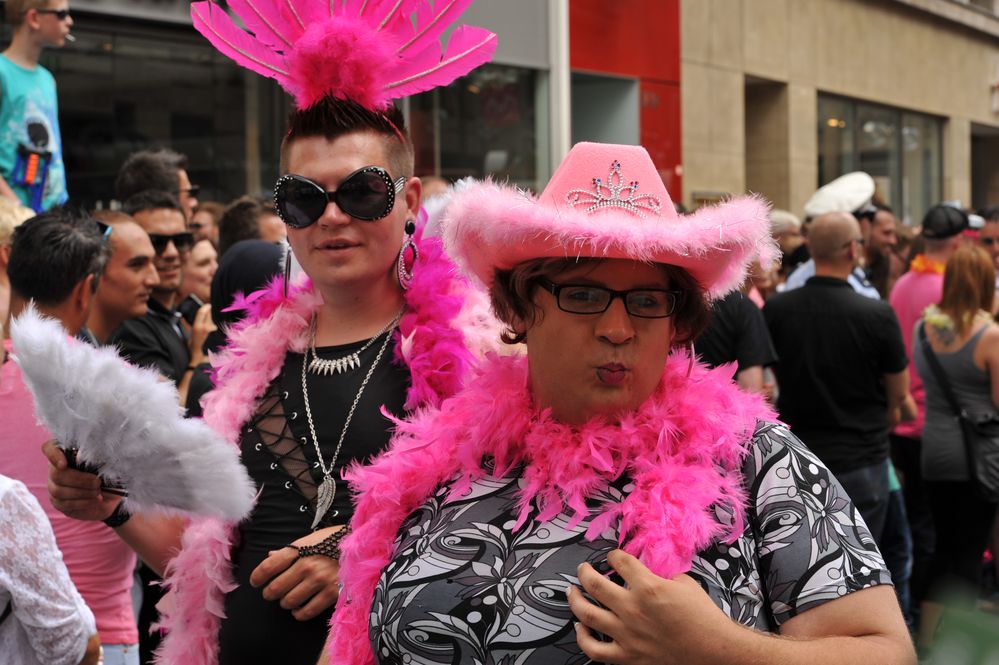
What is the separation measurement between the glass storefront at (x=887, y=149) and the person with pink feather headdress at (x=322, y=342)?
601 inches

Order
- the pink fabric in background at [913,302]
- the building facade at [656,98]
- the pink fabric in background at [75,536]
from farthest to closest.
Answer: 1. the building facade at [656,98]
2. the pink fabric in background at [913,302]
3. the pink fabric in background at [75,536]

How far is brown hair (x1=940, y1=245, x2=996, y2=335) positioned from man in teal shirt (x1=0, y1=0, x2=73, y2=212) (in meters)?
4.64

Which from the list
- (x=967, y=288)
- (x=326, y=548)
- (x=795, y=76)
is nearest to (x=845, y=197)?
(x=967, y=288)

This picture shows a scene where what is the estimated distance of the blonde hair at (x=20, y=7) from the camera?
563cm

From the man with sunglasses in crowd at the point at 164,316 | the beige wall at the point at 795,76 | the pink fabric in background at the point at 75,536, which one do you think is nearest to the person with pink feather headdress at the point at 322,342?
the pink fabric in background at the point at 75,536

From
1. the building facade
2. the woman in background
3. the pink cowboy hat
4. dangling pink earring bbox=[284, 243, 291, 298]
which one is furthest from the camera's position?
the building facade

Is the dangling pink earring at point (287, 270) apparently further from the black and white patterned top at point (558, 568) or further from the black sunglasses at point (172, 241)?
the black sunglasses at point (172, 241)

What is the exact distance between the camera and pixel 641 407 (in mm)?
2027

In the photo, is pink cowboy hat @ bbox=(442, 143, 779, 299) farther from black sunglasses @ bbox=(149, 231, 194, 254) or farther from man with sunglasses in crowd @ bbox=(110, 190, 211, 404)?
black sunglasses @ bbox=(149, 231, 194, 254)

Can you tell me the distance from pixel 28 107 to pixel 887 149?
16.9 metres

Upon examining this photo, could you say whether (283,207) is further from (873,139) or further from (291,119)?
(873,139)

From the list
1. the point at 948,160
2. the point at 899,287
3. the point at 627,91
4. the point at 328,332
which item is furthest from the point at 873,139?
the point at 328,332

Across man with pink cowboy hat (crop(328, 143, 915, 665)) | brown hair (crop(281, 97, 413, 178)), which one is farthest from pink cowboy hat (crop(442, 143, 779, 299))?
brown hair (crop(281, 97, 413, 178))

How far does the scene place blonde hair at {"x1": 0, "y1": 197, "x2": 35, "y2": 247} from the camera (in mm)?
4238
